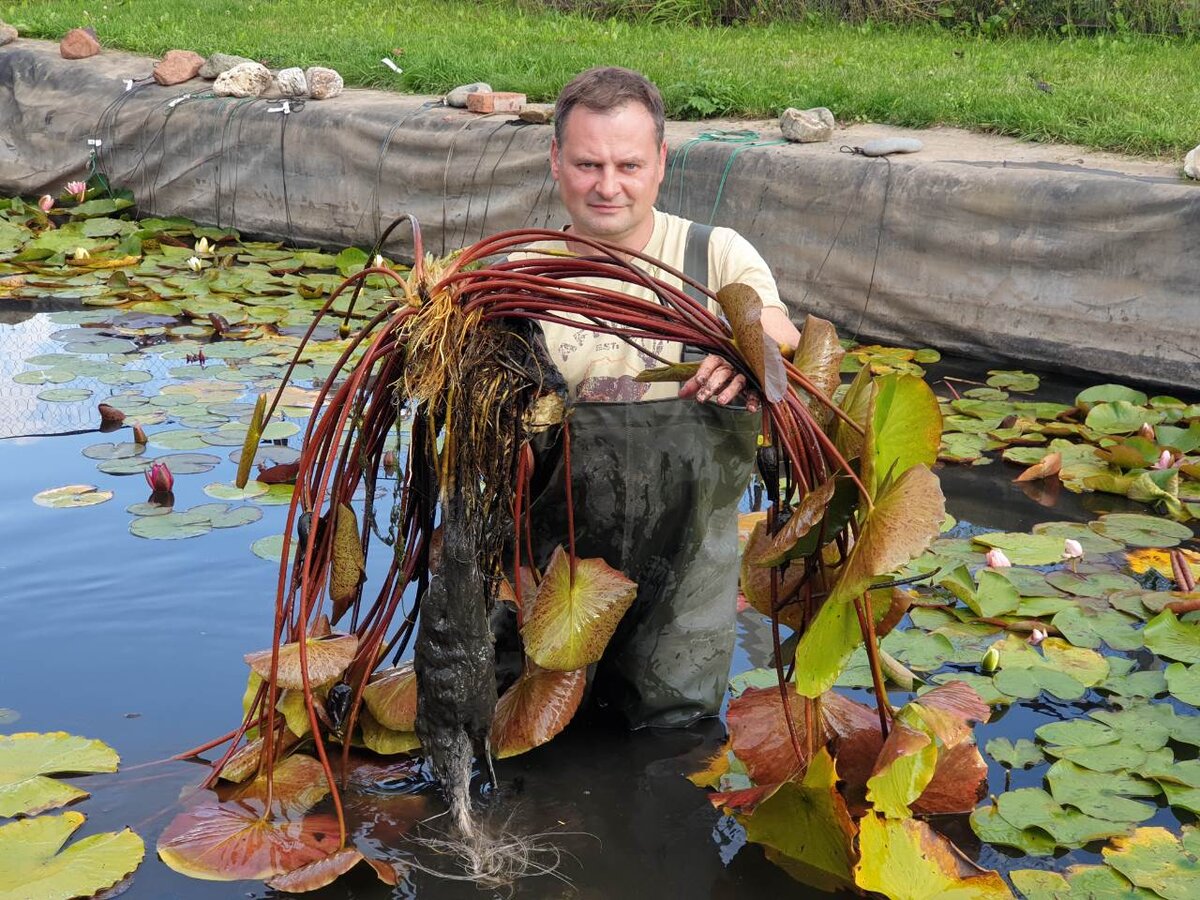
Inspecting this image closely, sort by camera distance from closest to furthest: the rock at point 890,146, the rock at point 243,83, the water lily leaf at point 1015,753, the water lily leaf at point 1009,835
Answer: the water lily leaf at point 1009,835
the water lily leaf at point 1015,753
the rock at point 890,146
the rock at point 243,83

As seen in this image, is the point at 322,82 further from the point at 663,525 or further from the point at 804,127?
the point at 663,525

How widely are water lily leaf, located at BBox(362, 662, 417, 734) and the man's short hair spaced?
1.08m

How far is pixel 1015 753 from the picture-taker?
241cm

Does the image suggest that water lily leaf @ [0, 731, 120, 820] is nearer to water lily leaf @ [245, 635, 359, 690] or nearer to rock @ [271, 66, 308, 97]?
water lily leaf @ [245, 635, 359, 690]

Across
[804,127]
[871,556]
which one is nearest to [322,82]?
[804,127]

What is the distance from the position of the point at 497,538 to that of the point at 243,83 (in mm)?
5626

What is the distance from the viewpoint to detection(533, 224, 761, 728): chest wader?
2250 mm

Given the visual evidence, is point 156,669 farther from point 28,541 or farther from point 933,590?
point 933,590

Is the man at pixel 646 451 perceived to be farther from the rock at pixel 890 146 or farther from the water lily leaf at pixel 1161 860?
the rock at pixel 890 146

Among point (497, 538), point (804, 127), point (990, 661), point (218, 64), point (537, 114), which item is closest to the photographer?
point (497, 538)

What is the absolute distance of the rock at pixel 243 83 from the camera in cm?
699

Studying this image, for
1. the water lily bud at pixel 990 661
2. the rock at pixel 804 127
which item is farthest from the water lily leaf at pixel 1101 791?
the rock at pixel 804 127

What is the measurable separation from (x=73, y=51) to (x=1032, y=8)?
6.23 m

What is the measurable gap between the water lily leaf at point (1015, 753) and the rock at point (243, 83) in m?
5.86
